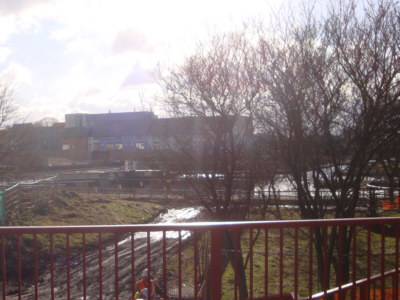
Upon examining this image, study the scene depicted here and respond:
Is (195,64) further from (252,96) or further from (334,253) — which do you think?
(334,253)

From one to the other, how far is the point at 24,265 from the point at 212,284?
1021 cm

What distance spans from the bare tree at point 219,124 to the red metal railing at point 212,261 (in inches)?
58.6

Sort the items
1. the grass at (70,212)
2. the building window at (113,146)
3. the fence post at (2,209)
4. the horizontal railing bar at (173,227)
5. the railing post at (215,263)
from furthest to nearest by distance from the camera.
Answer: the building window at (113,146), the grass at (70,212), the fence post at (2,209), the railing post at (215,263), the horizontal railing bar at (173,227)

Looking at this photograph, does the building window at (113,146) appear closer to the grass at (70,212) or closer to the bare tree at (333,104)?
the grass at (70,212)

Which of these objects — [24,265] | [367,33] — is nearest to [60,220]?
[24,265]

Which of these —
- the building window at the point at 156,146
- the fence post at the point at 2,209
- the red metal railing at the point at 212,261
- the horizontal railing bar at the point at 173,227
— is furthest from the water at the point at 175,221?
the fence post at the point at 2,209

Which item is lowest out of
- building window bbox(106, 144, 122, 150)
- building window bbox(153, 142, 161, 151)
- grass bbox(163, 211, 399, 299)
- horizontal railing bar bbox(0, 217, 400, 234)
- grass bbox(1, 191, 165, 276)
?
grass bbox(1, 191, 165, 276)

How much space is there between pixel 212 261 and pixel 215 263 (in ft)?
0.11

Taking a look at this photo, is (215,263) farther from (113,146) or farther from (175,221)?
(113,146)

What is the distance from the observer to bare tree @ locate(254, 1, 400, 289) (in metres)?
8.74

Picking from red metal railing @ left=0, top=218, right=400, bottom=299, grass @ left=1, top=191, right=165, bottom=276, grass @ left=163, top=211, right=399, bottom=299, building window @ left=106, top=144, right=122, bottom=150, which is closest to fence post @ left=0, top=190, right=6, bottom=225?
grass @ left=1, top=191, right=165, bottom=276

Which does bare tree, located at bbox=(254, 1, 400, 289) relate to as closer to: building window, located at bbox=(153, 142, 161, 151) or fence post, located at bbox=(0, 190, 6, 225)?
building window, located at bbox=(153, 142, 161, 151)

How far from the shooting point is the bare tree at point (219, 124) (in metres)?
10.1

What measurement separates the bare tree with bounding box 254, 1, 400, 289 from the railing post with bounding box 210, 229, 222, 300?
534 cm
